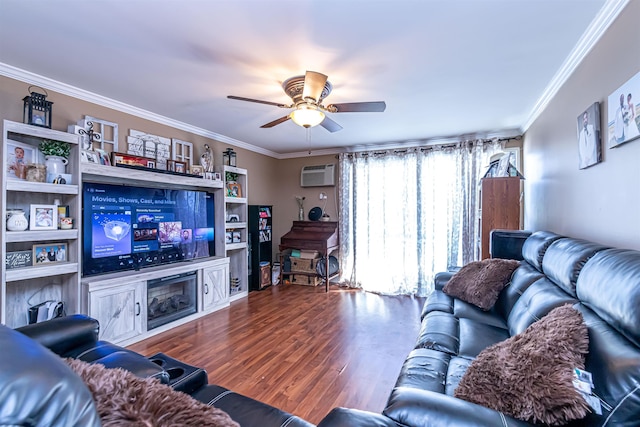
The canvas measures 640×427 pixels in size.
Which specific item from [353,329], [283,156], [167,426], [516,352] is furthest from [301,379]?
[283,156]

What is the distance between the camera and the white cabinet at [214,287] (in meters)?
3.53

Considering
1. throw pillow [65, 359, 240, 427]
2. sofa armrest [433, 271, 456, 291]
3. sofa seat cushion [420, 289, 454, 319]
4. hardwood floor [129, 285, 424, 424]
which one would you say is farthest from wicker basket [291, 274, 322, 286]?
throw pillow [65, 359, 240, 427]

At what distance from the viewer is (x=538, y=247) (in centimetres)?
217

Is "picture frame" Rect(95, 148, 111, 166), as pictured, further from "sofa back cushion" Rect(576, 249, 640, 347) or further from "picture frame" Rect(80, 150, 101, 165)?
"sofa back cushion" Rect(576, 249, 640, 347)

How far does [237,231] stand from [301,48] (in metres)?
Result: 3.07

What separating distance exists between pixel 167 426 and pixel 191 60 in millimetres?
2301

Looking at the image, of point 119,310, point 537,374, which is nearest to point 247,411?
point 537,374

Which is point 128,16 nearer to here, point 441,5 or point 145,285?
point 441,5

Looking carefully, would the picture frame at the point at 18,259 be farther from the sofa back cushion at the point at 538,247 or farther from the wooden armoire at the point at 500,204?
the wooden armoire at the point at 500,204

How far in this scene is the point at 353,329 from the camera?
10.1 feet

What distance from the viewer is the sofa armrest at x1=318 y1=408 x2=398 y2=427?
0.87 m

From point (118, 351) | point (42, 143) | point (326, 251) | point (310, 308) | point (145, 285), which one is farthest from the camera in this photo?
point (326, 251)

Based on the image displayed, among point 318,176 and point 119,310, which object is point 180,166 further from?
point 318,176

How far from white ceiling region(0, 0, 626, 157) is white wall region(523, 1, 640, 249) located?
0.19 meters
